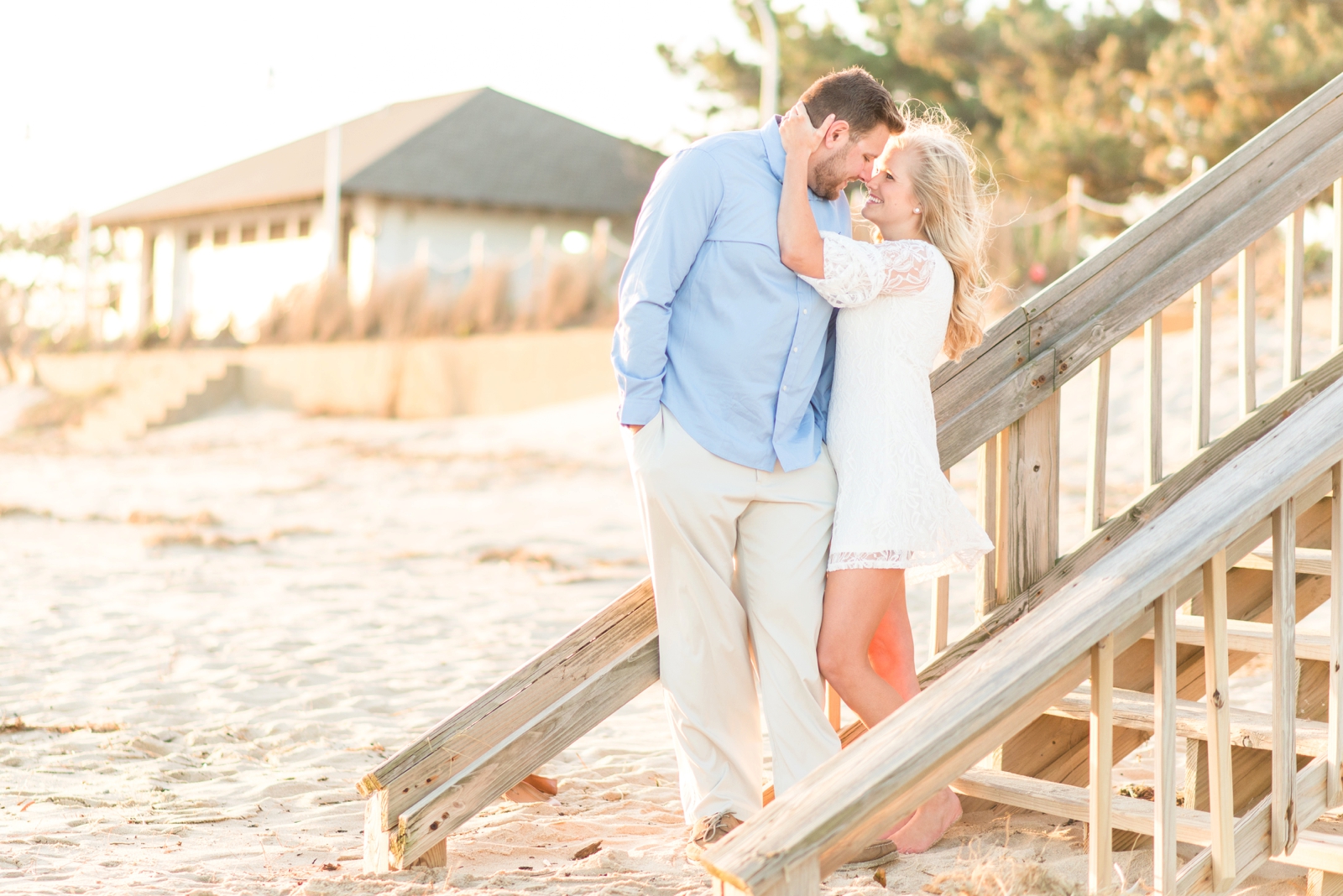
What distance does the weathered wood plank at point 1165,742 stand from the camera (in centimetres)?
223

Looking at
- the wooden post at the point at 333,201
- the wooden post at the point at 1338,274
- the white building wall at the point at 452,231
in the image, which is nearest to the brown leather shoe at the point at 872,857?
the wooden post at the point at 1338,274

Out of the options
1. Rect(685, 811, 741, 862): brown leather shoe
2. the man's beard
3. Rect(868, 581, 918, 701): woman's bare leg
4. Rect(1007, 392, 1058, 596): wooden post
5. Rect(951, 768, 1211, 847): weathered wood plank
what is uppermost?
the man's beard

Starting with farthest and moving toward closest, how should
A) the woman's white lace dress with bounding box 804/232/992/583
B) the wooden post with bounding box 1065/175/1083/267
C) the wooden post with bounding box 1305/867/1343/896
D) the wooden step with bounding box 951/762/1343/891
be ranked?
the wooden post with bounding box 1065/175/1083/267 → the woman's white lace dress with bounding box 804/232/992/583 → the wooden post with bounding box 1305/867/1343/896 → the wooden step with bounding box 951/762/1343/891

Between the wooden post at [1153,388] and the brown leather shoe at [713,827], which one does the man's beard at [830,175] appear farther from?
the brown leather shoe at [713,827]

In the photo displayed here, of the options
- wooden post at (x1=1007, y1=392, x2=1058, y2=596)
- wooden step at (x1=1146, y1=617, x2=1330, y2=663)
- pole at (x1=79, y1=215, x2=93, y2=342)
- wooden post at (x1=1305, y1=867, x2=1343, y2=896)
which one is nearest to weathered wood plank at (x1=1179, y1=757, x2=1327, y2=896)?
wooden post at (x1=1305, y1=867, x2=1343, y2=896)

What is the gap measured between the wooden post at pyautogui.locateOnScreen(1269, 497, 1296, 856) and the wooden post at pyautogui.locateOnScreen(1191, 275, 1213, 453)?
100 centimetres

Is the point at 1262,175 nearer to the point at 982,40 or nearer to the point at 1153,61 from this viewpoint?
the point at 1153,61

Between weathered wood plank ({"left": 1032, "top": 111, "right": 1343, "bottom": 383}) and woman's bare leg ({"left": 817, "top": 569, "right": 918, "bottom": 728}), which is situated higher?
weathered wood plank ({"left": 1032, "top": 111, "right": 1343, "bottom": 383})

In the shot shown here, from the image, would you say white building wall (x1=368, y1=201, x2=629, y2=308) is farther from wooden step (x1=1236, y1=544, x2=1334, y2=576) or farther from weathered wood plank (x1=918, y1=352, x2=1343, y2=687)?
wooden step (x1=1236, y1=544, x2=1334, y2=576)

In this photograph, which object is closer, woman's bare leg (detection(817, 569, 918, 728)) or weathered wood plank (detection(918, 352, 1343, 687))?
woman's bare leg (detection(817, 569, 918, 728))

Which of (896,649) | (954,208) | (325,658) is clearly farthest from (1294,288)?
(325,658)

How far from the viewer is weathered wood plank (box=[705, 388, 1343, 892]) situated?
203 centimetres

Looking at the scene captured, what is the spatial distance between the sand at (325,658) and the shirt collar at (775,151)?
1640 millimetres

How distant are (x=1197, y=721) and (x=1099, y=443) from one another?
2.41ft
